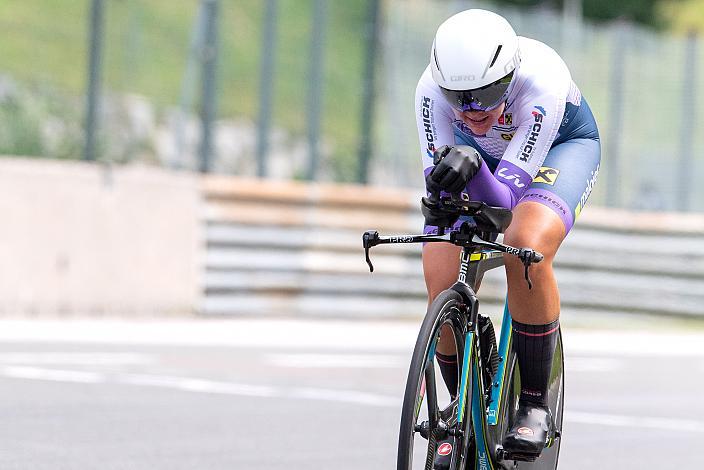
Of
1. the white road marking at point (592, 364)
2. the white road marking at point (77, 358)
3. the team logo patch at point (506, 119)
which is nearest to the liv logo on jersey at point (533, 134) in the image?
the team logo patch at point (506, 119)

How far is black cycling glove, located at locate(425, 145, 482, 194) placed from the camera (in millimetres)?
4988

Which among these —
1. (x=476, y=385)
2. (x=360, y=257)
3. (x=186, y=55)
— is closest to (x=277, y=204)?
(x=360, y=257)

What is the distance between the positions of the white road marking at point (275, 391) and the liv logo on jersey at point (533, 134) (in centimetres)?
405

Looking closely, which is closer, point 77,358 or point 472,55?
point 472,55

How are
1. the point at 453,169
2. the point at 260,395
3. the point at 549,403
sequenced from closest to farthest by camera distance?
1. the point at 453,169
2. the point at 549,403
3. the point at 260,395

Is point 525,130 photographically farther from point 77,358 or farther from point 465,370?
point 77,358

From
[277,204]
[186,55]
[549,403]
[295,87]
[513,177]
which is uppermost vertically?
[186,55]

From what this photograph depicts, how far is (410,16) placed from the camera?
17.3 metres

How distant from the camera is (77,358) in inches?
452

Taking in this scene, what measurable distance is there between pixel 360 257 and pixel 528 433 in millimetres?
10835

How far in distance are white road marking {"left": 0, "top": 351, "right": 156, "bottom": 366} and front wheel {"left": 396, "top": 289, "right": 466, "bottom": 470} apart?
6.18 metres

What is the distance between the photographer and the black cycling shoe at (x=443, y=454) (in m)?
5.15

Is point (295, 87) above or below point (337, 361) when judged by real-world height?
above

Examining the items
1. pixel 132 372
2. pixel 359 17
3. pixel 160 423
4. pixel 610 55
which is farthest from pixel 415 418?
pixel 610 55
